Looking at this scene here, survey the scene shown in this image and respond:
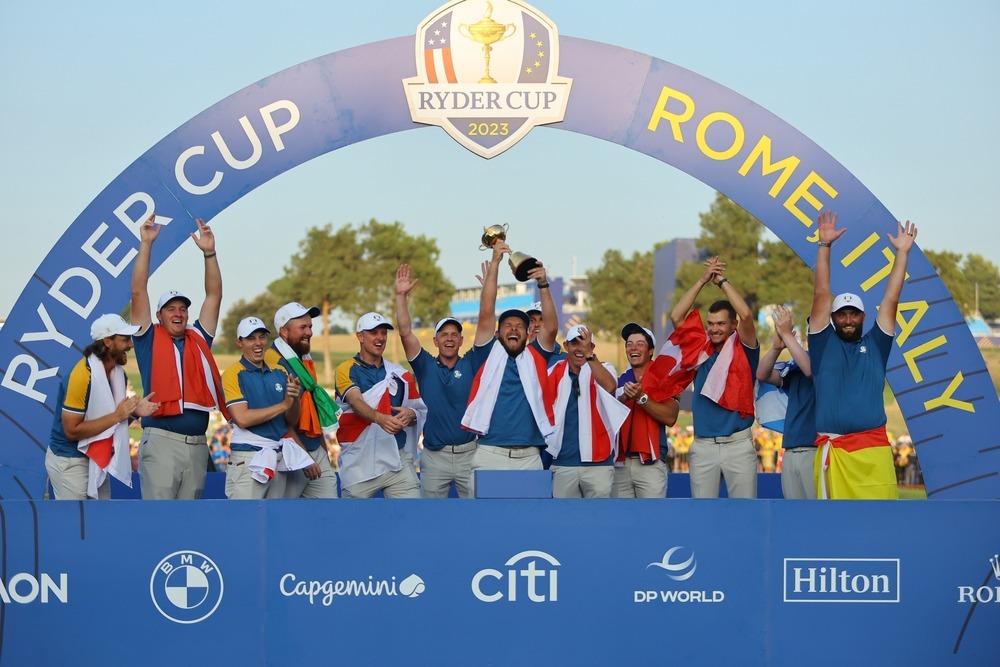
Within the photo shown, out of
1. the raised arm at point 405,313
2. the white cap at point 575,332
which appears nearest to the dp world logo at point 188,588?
the raised arm at point 405,313

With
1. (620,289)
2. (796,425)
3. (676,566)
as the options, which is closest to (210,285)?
(676,566)

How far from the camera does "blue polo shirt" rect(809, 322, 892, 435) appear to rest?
7.06 metres

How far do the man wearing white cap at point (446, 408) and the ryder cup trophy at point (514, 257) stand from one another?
2.06ft

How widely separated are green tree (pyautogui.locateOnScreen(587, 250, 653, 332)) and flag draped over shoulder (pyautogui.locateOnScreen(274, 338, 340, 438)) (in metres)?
43.5

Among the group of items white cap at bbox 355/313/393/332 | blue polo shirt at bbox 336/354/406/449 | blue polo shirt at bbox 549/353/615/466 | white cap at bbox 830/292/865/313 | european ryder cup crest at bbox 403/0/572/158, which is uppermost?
european ryder cup crest at bbox 403/0/572/158

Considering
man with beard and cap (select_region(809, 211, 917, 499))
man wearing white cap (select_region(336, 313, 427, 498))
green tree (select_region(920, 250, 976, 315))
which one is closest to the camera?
→ man with beard and cap (select_region(809, 211, 917, 499))

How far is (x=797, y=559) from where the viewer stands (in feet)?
20.0

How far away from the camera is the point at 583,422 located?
323 inches

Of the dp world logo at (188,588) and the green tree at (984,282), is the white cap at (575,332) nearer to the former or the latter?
the dp world logo at (188,588)

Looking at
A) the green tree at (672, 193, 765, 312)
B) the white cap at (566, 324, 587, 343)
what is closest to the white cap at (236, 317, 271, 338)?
the white cap at (566, 324, 587, 343)

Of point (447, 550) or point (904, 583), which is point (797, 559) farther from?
point (447, 550)

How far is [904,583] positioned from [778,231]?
3.06 meters

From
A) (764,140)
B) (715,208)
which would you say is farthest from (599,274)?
(764,140)

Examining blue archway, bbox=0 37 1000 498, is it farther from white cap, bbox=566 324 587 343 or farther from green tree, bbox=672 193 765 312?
green tree, bbox=672 193 765 312
